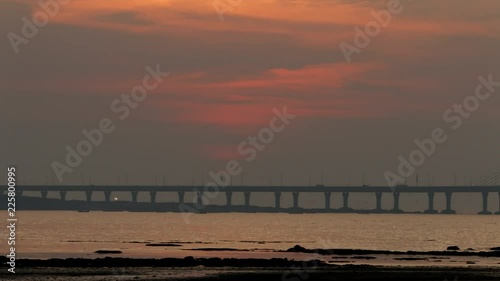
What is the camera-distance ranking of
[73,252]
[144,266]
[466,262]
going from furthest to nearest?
[73,252] → [466,262] → [144,266]

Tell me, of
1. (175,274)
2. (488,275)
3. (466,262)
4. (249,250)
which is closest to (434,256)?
(466,262)

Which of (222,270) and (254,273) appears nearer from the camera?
(254,273)

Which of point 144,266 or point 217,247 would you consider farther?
point 217,247

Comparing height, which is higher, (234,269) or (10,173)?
(10,173)

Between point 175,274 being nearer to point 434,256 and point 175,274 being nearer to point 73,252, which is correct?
point 73,252

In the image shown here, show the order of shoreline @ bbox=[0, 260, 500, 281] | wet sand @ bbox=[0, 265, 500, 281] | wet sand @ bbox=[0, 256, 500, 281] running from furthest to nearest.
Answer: wet sand @ bbox=[0, 256, 500, 281] → shoreline @ bbox=[0, 260, 500, 281] → wet sand @ bbox=[0, 265, 500, 281]

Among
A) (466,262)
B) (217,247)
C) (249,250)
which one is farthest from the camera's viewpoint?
(217,247)

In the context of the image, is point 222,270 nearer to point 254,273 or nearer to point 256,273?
point 254,273

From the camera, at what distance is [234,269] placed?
58719 millimetres

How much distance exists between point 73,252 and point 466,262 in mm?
23154

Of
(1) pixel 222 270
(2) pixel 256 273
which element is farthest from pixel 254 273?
(1) pixel 222 270

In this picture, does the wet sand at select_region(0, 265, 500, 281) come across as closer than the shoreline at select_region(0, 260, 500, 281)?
Yes

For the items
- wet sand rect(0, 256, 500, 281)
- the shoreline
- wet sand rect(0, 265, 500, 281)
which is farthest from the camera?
wet sand rect(0, 256, 500, 281)

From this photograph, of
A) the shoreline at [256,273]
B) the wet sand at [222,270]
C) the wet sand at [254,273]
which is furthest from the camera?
the wet sand at [222,270]
